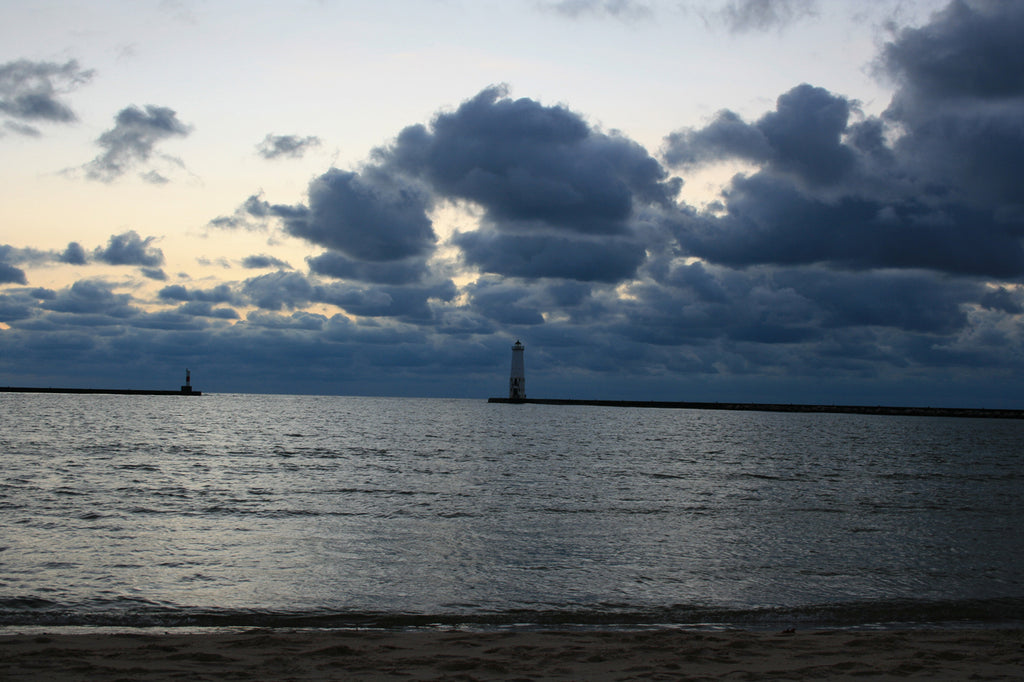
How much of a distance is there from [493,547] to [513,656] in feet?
25.5

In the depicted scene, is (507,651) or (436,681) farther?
(507,651)

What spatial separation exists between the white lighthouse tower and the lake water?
131m

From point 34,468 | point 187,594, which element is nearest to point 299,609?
point 187,594

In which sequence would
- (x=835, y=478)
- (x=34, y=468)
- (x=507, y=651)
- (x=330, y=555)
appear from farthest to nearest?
(x=835, y=478) → (x=34, y=468) → (x=330, y=555) → (x=507, y=651)

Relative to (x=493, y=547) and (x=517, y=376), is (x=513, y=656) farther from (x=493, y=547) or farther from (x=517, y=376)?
(x=517, y=376)

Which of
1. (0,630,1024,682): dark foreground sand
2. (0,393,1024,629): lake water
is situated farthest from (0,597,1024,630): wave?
(0,630,1024,682): dark foreground sand

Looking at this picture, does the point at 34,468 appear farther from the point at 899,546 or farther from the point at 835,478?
the point at 835,478

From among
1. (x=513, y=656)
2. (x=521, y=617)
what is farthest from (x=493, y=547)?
(x=513, y=656)

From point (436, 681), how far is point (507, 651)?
166 cm

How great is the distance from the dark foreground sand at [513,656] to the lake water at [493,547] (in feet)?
4.16

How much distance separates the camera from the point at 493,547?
17.1 metres

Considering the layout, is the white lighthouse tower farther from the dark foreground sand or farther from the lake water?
the dark foreground sand

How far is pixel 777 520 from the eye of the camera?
2233cm

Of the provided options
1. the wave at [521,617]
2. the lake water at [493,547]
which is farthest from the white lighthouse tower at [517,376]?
the wave at [521,617]
